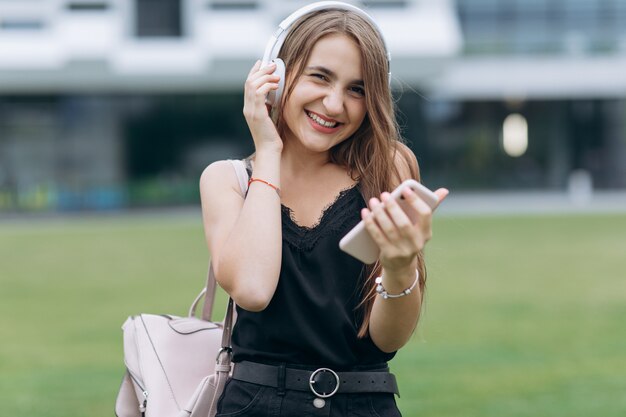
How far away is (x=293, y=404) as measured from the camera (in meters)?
2.39

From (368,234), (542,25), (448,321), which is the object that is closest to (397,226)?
(368,234)

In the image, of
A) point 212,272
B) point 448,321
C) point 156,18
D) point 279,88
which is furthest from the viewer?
point 156,18

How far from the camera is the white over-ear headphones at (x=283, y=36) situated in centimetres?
256

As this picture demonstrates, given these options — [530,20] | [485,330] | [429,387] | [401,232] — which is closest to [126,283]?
[485,330]

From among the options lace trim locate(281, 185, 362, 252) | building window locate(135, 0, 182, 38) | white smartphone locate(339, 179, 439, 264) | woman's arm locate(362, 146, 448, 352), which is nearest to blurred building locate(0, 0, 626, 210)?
building window locate(135, 0, 182, 38)

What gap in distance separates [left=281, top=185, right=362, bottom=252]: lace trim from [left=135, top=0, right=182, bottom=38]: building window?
38.7 meters

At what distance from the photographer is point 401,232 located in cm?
210

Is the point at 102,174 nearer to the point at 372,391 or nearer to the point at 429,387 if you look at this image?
the point at 429,387

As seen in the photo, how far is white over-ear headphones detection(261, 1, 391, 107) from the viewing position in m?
2.56

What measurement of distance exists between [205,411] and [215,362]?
0.66 feet

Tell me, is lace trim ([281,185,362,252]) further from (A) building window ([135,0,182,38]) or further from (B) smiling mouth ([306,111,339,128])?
(A) building window ([135,0,182,38])

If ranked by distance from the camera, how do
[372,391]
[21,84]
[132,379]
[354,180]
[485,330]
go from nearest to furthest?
1. [372,391]
2. [354,180]
3. [132,379]
4. [485,330]
5. [21,84]

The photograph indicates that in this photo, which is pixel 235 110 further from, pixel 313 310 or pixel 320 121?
pixel 313 310

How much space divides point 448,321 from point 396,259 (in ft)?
29.7
